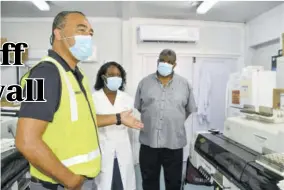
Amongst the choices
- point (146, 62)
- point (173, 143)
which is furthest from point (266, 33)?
point (173, 143)

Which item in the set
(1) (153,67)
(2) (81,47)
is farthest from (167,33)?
(2) (81,47)

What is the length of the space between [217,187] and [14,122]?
160cm

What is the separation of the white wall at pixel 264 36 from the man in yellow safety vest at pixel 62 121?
338cm

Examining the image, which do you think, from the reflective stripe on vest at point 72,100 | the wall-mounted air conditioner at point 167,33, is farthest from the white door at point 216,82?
the reflective stripe on vest at point 72,100

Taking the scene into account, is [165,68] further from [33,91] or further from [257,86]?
[33,91]

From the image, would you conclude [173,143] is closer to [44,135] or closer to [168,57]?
[168,57]

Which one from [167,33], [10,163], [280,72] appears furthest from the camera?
[167,33]

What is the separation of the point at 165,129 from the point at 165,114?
14 centimetres

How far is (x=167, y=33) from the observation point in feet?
13.6

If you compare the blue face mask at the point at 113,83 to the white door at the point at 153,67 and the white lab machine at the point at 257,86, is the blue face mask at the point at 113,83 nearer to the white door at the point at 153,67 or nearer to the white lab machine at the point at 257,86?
the white lab machine at the point at 257,86

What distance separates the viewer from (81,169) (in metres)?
1.05

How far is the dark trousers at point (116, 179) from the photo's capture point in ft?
6.87

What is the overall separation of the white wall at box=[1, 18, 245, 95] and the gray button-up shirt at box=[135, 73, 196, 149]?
1.99 m

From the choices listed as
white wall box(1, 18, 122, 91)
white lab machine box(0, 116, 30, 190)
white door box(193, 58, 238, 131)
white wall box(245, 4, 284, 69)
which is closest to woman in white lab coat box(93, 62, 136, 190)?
white lab machine box(0, 116, 30, 190)
